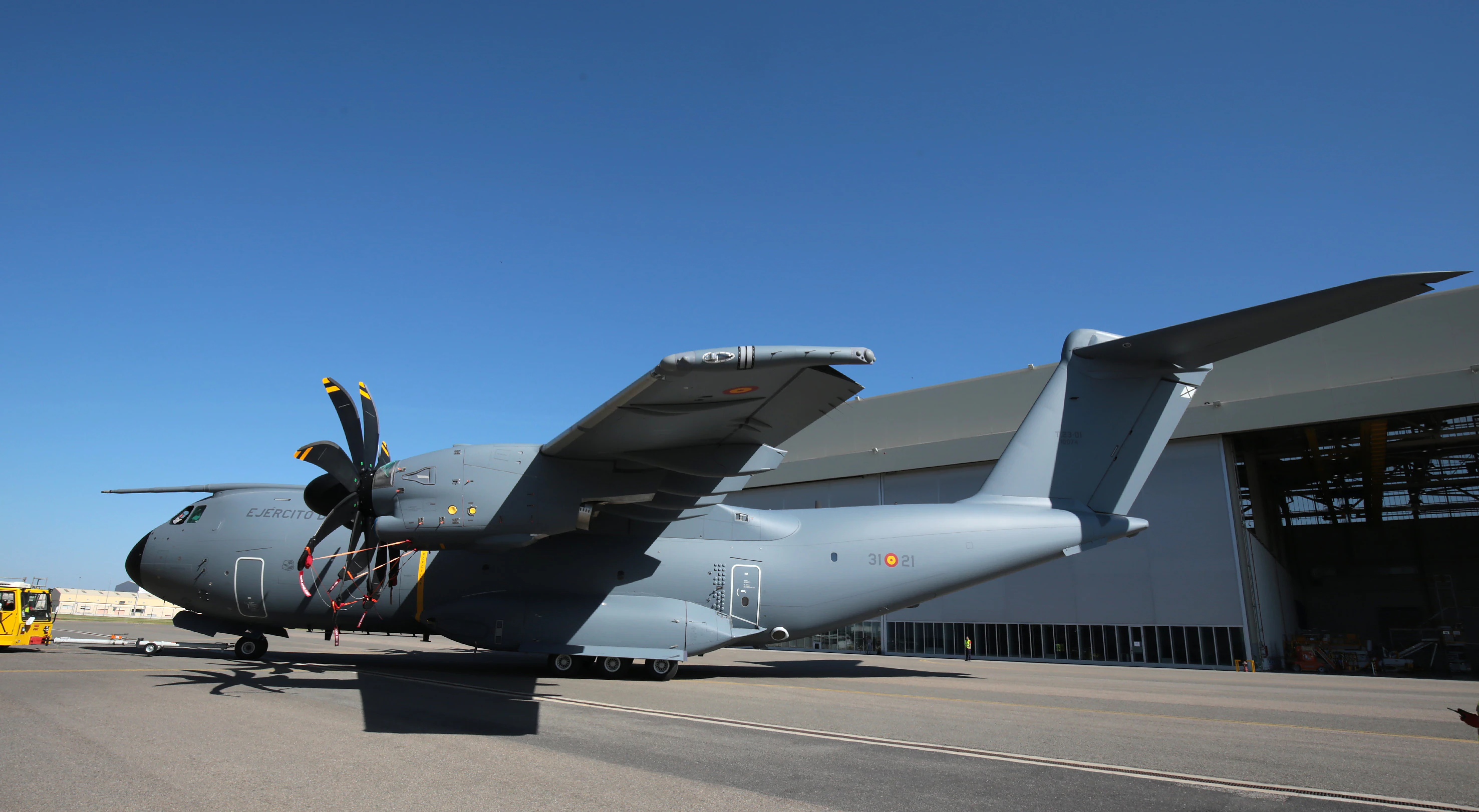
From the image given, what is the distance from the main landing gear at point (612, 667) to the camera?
13023mm

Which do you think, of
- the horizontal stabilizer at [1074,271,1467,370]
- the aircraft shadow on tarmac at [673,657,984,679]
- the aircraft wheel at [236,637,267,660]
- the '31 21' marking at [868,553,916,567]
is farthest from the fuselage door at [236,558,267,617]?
the horizontal stabilizer at [1074,271,1467,370]

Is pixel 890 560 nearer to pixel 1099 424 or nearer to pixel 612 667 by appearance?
pixel 1099 424

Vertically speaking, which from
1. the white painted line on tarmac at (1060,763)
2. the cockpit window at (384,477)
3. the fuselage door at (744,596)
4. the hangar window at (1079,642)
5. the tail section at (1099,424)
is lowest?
the hangar window at (1079,642)

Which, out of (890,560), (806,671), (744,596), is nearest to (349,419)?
(744,596)

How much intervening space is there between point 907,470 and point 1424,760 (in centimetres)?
2518

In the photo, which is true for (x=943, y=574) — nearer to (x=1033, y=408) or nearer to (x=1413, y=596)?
(x=1033, y=408)

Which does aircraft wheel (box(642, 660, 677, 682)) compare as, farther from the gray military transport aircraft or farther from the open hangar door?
the open hangar door

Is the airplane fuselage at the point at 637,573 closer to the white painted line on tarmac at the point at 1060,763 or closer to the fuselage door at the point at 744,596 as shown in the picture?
the fuselage door at the point at 744,596

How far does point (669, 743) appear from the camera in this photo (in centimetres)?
672

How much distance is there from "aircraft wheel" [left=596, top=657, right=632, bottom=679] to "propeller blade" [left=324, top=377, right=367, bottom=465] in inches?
210

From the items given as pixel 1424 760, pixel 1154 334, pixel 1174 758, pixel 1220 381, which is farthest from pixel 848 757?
pixel 1220 381

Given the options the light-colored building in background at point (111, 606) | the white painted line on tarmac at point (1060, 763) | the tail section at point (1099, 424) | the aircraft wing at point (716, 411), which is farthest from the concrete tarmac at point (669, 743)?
the light-colored building in background at point (111, 606)

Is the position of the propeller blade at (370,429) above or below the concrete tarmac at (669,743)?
above

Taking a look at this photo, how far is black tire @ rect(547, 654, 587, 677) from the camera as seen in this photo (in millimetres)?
13000
